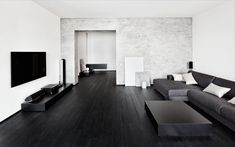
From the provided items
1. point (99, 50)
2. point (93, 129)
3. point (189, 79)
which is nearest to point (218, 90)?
point (189, 79)

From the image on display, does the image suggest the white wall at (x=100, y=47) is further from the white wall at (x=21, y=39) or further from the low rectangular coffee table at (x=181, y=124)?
the low rectangular coffee table at (x=181, y=124)

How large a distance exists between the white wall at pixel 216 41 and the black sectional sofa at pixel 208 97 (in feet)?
1.63

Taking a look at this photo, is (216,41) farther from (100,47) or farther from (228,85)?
(100,47)

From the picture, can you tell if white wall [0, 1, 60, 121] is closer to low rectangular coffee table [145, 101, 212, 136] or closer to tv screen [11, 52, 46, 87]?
tv screen [11, 52, 46, 87]

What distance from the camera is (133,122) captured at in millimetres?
3684

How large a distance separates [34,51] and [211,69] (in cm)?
542

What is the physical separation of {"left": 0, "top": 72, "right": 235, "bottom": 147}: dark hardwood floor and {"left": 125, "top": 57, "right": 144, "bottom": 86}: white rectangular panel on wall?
2658 millimetres

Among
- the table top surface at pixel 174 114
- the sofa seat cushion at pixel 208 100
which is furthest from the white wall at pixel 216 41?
the table top surface at pixel 174 114

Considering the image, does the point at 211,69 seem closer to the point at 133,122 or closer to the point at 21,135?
the point at 133,122

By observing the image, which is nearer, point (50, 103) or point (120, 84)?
point (50, 103)

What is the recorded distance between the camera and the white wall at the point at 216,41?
192 inches

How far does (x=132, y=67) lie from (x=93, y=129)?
4568 millimetres

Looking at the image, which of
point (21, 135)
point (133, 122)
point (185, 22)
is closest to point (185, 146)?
point (133, 122)

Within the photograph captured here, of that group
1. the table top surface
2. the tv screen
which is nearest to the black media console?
the tv screen
